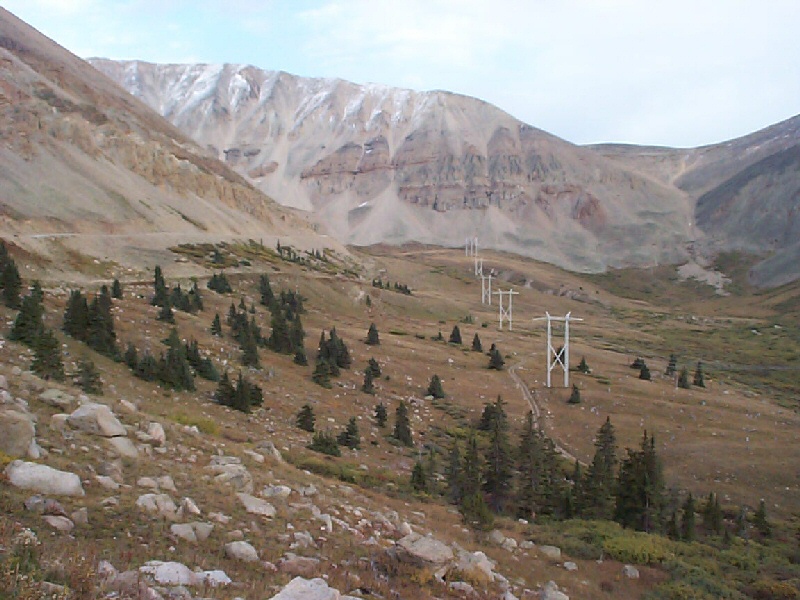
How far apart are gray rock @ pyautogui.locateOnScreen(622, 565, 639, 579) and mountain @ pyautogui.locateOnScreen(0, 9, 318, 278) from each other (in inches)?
2270

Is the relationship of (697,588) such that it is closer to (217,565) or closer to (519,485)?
(519,485)

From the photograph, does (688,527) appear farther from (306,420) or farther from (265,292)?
(265,292)

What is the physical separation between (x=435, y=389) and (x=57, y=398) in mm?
34093

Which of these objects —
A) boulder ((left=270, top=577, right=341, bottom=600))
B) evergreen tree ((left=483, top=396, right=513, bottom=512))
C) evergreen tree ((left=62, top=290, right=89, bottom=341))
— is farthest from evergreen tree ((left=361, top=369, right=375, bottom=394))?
boulder ((left=270, top=577, right=341, bottom=600))

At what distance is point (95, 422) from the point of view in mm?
13664

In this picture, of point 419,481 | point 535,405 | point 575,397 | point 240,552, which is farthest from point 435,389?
point 240,552

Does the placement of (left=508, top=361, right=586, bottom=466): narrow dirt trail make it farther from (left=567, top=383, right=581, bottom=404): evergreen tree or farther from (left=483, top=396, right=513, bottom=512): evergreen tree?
(left=483, top=396, right=513, bottom=512): evergreen tree

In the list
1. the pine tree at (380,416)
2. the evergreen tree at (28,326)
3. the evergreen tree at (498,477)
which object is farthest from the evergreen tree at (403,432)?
the evergreen tree at (28,326)

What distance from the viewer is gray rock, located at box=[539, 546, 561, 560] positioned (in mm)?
18594

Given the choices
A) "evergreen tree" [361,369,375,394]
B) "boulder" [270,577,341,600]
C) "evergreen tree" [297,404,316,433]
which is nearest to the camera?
"boulder" [270,577,341,600]

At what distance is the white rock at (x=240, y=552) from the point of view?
33.2 feet

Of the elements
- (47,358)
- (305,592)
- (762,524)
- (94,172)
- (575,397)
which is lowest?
(762,524)

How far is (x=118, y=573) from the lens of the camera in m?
7.89

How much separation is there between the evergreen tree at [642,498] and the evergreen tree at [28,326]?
27096 millimetres
